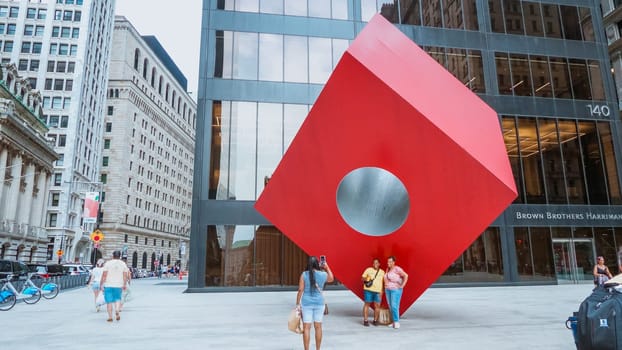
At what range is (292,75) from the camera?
60.5 ft

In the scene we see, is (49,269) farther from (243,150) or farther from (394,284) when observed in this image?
(394,284)

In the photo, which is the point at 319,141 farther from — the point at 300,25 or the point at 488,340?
the point at 300,25

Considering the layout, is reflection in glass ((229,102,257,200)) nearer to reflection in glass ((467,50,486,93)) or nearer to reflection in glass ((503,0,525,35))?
reflection in glass ((467,50,486,93))

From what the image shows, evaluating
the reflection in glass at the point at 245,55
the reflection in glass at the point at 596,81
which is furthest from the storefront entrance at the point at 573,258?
the reflection in glass at the point at 245,55

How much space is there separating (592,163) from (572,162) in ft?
3.51

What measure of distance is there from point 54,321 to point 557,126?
21.7m

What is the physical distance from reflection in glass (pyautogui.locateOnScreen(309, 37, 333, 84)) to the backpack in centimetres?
1605

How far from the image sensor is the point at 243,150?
17.4 meters

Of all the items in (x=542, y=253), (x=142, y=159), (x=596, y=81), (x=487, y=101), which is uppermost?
(x=142, y=159)

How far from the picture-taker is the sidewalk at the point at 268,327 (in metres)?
6.28

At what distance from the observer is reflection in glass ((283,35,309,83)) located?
18453 millimetres

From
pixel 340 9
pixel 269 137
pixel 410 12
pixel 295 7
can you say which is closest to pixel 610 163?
pixel 410 12

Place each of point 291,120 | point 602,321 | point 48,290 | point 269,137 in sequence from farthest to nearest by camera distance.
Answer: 1. point 291,120
2. point 269,137
3. point 48,290
4. point 602,321

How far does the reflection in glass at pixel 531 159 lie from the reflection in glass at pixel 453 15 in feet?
18.9
